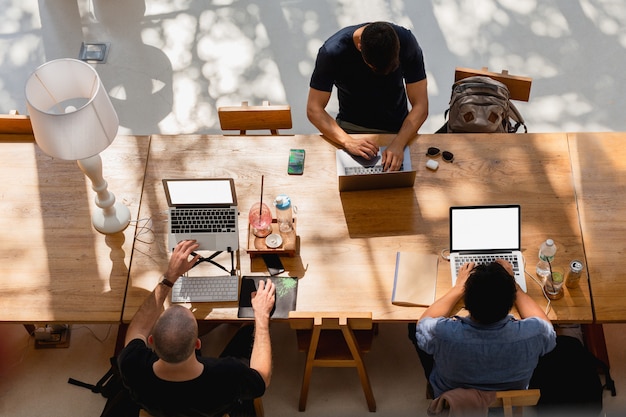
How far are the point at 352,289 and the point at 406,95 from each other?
4.14ft

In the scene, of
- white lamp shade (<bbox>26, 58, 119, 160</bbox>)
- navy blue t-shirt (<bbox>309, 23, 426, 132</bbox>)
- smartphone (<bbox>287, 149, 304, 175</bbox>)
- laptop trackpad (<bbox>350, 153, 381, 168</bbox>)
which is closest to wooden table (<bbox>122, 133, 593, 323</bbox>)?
smartphone (<bbox>287, 149, 304, 175</bbox>)

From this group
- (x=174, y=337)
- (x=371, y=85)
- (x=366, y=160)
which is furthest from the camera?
(x=371, y=85)

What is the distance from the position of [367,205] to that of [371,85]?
0.68 meters

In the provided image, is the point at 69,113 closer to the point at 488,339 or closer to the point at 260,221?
the point at 260,221

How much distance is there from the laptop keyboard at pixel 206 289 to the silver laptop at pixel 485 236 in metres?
0.92

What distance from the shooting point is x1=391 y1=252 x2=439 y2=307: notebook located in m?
2.85

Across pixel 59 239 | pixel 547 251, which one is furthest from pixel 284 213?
pixel 547 251

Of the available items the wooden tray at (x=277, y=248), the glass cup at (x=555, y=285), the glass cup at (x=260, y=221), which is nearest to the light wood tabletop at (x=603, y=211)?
the glass cup at (x=555, y=285)

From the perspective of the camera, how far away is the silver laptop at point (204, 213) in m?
2.95

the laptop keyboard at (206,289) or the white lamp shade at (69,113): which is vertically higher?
the white lamp shade at (69,113)

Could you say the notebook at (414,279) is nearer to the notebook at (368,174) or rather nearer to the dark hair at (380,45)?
the notebook at (368,174)

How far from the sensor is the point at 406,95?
3.69 m

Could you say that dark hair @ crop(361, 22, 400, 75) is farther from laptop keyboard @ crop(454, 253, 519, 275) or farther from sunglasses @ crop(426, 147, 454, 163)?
laptop keyboard @ crop(454, 253, 519, 275)

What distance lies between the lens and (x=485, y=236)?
2.95 metres
